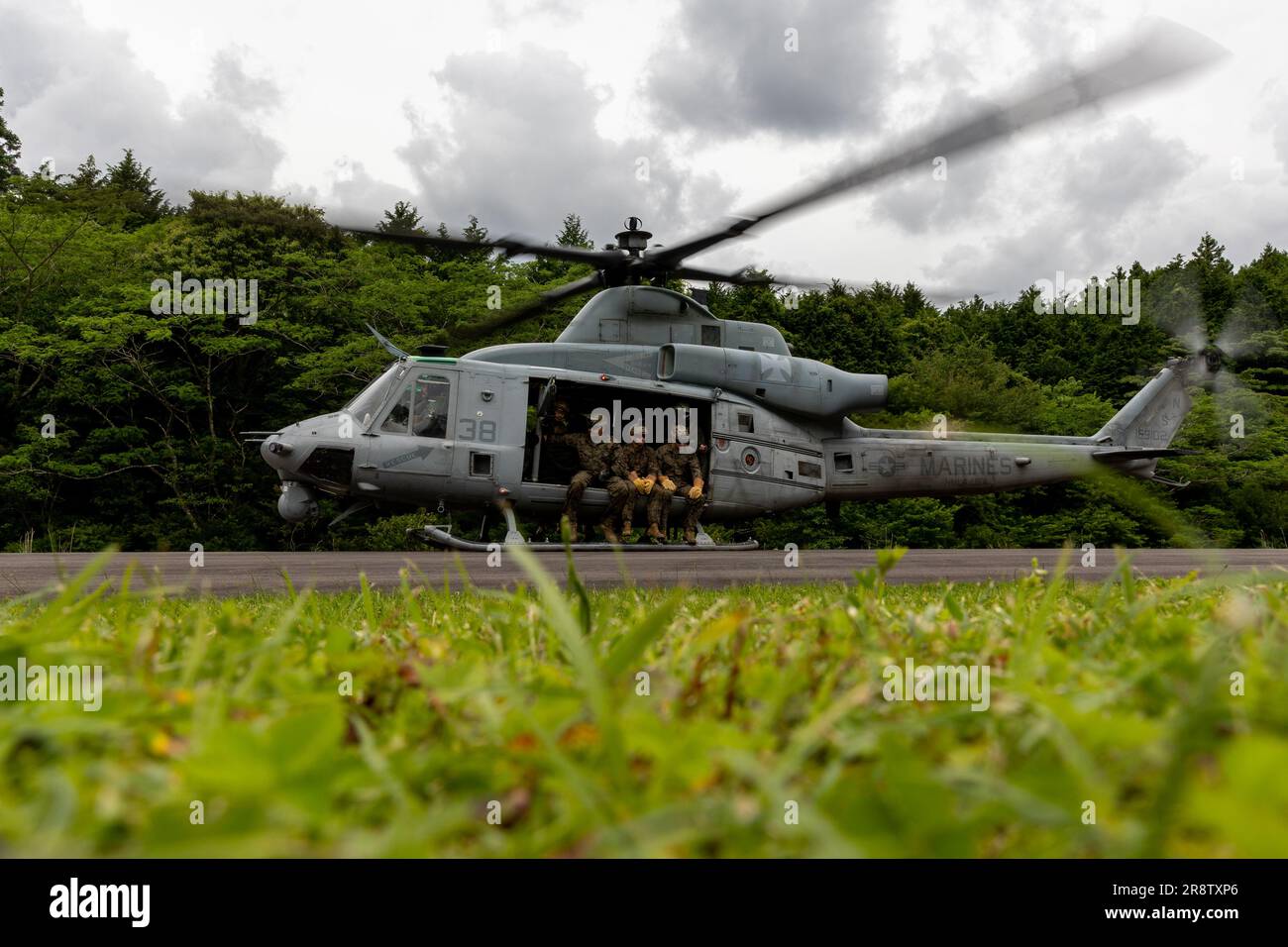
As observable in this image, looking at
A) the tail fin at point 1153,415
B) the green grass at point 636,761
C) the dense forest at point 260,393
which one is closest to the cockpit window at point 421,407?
the green grass at point 636,761

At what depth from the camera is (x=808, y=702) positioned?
0.92 m

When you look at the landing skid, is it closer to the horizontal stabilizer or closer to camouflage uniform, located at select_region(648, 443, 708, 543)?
camouflage uniform, located at select_region(648, 443, 708, 543)

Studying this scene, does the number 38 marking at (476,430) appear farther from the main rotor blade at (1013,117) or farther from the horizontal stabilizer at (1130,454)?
the horizontal stabilizer at (1130,454)

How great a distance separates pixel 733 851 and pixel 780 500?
493 inches

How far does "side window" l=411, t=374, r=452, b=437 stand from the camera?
11.2m

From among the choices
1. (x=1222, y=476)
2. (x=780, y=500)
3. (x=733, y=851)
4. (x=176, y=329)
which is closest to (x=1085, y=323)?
(x=1222, y=476)

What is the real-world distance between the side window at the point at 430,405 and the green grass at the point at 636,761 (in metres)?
10.4

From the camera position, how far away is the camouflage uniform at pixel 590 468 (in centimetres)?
1179

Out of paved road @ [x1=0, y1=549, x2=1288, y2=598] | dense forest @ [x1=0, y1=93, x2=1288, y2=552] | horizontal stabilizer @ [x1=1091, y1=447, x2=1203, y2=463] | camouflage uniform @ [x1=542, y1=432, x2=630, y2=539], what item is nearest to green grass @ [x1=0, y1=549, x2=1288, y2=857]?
paved road @ [x1=0, y1=549, x2=1288, y2=598]

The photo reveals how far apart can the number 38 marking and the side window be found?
0.24 meters

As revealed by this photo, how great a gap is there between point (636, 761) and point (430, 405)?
11006mm

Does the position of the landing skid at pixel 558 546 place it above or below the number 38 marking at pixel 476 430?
below

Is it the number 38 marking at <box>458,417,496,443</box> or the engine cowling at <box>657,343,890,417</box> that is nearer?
the number 38 marking at <box>458,417,496,443</box>

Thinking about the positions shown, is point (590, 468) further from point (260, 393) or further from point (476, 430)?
point (260, 393)
